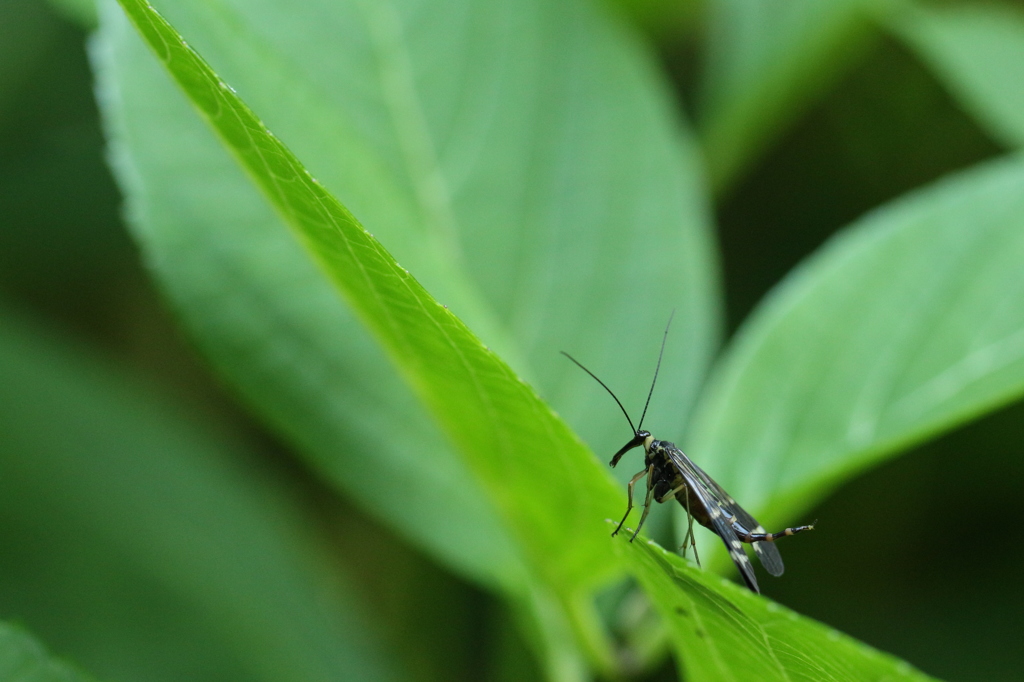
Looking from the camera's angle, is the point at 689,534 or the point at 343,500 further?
the point at 343,500

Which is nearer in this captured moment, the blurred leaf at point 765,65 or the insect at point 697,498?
the insect at point 697,498

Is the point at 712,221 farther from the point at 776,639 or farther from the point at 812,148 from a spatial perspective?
the point at 776,639

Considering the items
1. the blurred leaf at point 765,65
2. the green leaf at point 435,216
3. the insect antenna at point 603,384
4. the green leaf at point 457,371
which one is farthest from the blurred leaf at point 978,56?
the green leaf at point 457,371

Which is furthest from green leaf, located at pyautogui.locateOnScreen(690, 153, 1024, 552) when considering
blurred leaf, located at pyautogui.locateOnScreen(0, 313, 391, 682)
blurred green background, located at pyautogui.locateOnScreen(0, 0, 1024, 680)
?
blurred leaf, located at pyautogui.locateOnScreen(0, 313, 391, 682)

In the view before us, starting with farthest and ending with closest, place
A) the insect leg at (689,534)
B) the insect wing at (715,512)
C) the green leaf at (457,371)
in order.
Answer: the insect leg at (689,534)
the insect wing at (715,512)
the green leaf at (457,371)

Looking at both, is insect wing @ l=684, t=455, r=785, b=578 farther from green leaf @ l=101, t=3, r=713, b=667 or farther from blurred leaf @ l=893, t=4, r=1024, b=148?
blurred leaf @ l=893, t=4, r=1024, b=148

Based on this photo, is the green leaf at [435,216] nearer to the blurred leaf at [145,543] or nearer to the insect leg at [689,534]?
the insect leg at [689,534]

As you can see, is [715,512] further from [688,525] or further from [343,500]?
[343,500]

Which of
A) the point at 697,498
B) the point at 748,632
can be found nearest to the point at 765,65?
the point at 697,498
